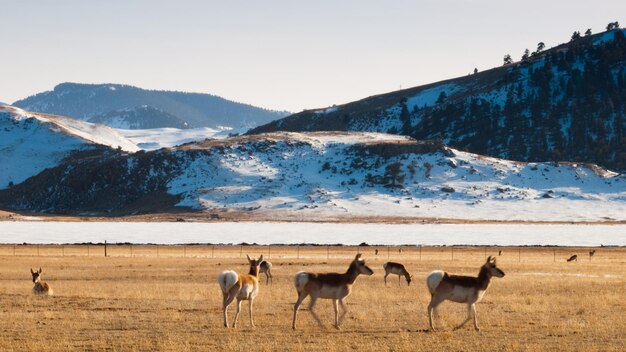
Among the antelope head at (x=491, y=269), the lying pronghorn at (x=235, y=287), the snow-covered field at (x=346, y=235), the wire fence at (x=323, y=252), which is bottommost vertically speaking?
the wire fence at (x=323, y=252)

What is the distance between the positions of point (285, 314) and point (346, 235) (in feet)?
312

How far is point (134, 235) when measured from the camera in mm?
123812

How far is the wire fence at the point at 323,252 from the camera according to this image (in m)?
78.0

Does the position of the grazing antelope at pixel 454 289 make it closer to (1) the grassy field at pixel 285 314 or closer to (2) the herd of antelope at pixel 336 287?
(2) the herd of antelope at pixel 336 287

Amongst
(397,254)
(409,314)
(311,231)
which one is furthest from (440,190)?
(409,314)

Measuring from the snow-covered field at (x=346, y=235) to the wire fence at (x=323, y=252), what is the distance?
12.6 meters

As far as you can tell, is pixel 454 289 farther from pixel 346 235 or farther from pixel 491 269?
pixel 346 235

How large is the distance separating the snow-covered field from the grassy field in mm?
52704

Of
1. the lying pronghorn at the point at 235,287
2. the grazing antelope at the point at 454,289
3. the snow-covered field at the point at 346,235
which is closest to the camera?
the grazing antelope at the point at 454,289

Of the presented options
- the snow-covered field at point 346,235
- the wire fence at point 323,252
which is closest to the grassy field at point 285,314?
the wire fence at point 323,252

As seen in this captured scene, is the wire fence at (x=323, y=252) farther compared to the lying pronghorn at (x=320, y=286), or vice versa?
the wire fence at (x=323, y=252)

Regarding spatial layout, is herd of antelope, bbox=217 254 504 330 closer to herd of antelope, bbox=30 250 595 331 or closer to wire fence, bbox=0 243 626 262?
herd of antelope, bbox=30 250 595 331

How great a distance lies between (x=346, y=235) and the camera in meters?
127

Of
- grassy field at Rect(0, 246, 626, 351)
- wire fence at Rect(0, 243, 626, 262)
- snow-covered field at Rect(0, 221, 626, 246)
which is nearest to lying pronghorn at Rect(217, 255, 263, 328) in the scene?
grassy field at Rect(0, 246, 626, 351)
